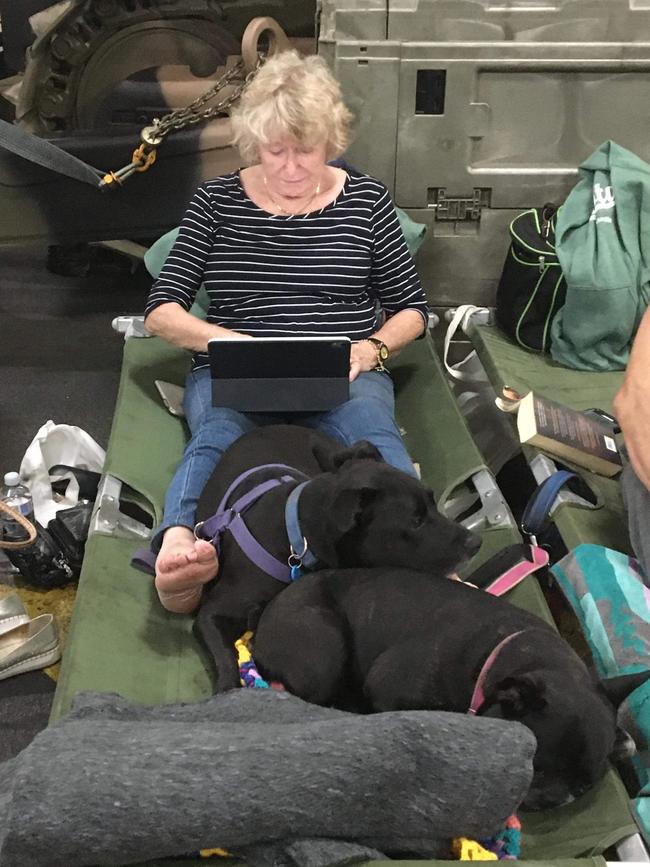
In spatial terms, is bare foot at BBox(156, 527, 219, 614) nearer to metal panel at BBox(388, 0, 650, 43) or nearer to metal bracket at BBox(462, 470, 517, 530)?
metal bracket at BBox(462, 470, 517, 530)

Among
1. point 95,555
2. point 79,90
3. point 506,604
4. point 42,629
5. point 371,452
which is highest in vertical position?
point 79,90

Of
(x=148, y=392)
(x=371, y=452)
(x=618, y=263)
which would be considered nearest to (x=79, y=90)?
(x=148, y=392)

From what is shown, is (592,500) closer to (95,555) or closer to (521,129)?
(95,555)

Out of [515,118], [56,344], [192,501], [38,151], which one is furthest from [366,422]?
[56,344]

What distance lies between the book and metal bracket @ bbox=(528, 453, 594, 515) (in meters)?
0.03

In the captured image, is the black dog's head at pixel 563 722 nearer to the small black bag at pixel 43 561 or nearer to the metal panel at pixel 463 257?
the small black bag at pixel 43 561

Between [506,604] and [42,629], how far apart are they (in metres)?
1.00

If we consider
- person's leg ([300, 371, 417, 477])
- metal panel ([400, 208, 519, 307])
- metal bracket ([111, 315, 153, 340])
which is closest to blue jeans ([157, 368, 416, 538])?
person's leg ([300, 371, 417, 477])

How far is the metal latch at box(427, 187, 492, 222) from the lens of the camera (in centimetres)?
240

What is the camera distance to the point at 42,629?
68.7 inches

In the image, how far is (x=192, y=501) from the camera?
159 centimetres

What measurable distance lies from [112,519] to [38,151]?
1139 mm

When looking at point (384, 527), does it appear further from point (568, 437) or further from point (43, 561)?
point (43, 561)

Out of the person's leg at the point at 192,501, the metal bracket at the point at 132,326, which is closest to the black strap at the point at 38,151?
the metal bracket at the point at 132,326
